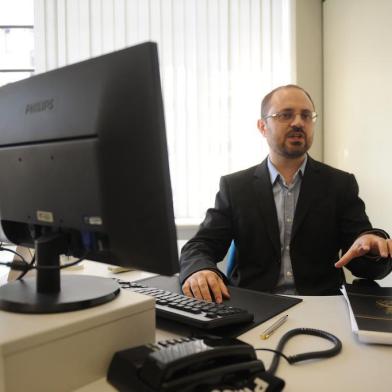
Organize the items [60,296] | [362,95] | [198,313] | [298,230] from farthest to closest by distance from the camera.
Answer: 1. [362,95]
2. [298,230]
3. [198,313]
4. [60,296]

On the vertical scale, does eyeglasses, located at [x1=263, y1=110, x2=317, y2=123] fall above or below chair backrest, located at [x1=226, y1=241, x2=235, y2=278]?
above

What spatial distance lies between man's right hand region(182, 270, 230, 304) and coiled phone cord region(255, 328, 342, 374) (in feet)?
0.83

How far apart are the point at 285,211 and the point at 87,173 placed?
1218 mm

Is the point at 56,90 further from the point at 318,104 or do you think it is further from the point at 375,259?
the point at 318,104

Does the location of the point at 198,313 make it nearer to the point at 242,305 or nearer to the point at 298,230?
the point at 242,305

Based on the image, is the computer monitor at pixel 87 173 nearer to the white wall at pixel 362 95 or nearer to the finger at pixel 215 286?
the finger at pixel 215 286

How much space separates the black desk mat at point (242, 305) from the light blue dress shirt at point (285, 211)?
21.1 inches

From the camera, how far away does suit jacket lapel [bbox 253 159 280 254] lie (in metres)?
1.68

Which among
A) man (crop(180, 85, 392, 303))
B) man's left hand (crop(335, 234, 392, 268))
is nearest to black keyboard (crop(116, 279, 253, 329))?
man's left hand (crop(335, 234, 392, 268))

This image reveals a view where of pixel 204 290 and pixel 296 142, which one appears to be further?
pixel 296 142

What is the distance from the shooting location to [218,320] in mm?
830

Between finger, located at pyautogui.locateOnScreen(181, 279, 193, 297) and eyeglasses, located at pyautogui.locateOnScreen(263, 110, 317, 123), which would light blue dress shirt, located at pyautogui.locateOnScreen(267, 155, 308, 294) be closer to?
eyeglasses, located at pyautogui.locateOnScreen(263, 110, 317, 123)

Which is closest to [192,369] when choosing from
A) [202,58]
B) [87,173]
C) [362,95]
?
[87,173]

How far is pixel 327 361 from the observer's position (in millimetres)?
744
